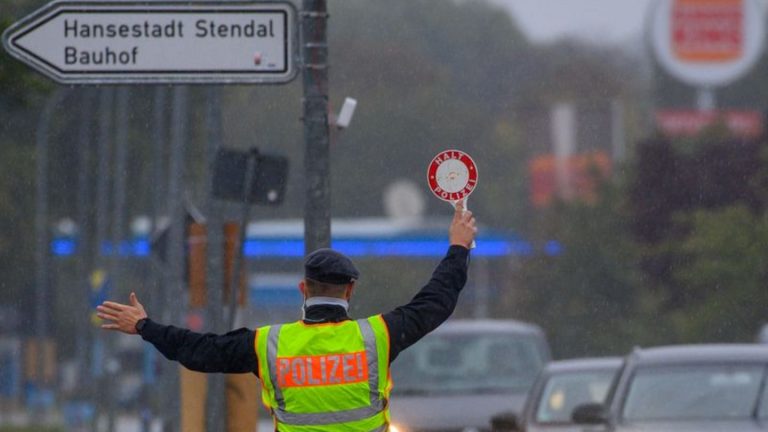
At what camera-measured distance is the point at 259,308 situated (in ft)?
202

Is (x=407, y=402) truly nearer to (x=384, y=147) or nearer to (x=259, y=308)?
(x=259, y=308)

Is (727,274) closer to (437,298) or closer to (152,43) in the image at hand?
(152,43)

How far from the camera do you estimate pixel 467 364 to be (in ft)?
60.3

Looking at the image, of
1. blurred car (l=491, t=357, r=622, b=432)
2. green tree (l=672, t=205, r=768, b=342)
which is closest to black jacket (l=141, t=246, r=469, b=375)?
blurred car (l=491, t=357, r=622, b=432)

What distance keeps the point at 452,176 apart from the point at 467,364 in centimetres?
1150

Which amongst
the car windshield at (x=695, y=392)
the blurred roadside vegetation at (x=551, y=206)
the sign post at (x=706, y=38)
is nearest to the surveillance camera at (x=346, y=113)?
the blurred roadside vegetation at (x=551, y=206)

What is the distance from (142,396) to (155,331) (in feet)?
73.4

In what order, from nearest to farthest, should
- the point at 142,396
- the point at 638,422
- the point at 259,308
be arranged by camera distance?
the point at 638,422 < the point at 142,396 < the point at 259,308

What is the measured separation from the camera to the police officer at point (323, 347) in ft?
21.2

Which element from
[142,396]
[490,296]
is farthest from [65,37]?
[490,296]

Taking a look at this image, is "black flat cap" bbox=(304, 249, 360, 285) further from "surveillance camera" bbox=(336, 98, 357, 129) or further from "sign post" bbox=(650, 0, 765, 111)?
"sign post" bbox=(650, 0, 765, 111)

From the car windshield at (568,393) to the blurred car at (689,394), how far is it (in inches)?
80.2

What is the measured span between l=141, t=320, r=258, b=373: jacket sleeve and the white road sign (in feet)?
7.86

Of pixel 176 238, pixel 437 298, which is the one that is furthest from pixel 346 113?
pixel 176 238
